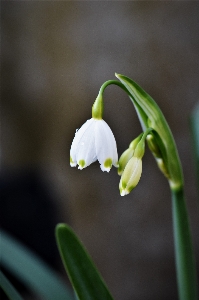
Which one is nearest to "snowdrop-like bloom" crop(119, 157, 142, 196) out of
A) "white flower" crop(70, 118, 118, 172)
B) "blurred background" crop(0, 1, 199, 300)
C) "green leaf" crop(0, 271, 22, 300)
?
"white flower" crop(70, 118, 118, 172)

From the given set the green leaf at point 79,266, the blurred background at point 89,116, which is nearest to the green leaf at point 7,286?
the green leaf at point 79,266

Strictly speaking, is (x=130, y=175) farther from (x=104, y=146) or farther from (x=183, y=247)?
(x=183, y=247)

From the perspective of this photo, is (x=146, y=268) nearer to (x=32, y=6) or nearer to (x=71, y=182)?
(x=71, y=182)

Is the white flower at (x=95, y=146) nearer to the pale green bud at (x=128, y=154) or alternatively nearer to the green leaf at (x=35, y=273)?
the pale green bud at (x=128, y=154)

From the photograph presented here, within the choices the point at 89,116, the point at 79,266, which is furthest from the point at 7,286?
the point at 89,116

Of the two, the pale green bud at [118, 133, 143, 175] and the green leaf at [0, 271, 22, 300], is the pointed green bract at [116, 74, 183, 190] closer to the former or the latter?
the pale green bud at [118, 133, 143, 175]

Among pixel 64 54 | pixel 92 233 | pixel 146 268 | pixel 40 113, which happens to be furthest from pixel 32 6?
pixel 146 268
